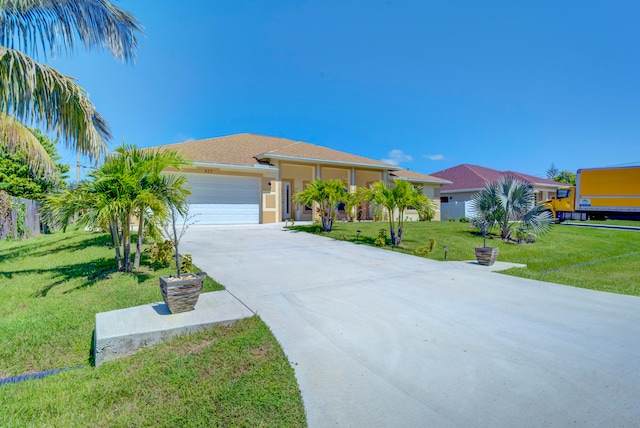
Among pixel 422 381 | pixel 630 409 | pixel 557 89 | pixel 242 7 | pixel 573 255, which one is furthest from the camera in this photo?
pixel 557 89

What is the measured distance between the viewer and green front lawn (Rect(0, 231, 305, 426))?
7.20ft

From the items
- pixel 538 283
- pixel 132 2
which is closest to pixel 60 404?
pixel 538 283

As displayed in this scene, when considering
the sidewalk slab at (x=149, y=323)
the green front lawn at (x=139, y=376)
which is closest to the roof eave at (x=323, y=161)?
the green front lawn at (x=139, y=376)

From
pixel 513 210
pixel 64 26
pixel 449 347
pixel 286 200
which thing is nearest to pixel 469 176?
pixel 513 210

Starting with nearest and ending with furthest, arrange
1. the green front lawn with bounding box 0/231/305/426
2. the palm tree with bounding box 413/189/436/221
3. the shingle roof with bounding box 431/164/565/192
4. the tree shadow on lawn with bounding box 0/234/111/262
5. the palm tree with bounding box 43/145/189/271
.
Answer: the green front lawn with bounding box 0/231/305/426 → the palm tree with bounding box 43/145/189/271 → the tree shadow on lawn with bounding box 0/234/111/262 → the palm tree with bounding box 413/189/436/221 → the shingle roof with bounding box 431/164/565/192

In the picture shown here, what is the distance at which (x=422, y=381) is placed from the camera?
2555 millimetres

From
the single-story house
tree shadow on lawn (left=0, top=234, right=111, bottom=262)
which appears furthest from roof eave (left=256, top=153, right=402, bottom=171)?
tree shadow on lawn (left=0, top=234, right=111, bottom=262)

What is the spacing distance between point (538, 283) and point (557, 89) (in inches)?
707

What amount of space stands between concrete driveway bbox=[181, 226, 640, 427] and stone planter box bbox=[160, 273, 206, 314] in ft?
2.79

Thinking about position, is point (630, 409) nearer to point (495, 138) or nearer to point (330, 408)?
point (330, 408)

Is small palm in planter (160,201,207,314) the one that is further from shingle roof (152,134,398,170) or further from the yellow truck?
the yellow truck

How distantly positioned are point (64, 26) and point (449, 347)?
9296mm

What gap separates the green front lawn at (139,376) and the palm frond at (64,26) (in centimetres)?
534

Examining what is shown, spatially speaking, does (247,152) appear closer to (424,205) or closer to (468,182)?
(424,205)
